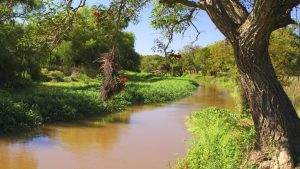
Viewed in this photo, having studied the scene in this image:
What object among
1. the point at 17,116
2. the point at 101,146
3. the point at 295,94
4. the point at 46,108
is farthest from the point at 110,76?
the point at 295,94

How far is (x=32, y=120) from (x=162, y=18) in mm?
8998

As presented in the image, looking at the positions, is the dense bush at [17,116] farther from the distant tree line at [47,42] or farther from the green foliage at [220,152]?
the green foliage at [220,152]

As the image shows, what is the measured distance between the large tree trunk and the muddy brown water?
4.08 m

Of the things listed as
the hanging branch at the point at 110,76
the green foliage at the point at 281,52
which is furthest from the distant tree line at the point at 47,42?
the green foliage at the point at 281,52

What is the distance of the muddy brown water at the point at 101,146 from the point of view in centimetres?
1267

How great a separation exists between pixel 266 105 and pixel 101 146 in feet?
26.9

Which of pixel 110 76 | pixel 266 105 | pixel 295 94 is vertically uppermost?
pixel 110 76

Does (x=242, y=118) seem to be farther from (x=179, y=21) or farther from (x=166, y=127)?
(x=179, y=21)

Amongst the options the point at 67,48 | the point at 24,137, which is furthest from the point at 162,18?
the point at 67,48

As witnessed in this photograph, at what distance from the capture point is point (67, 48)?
4800 centimetres

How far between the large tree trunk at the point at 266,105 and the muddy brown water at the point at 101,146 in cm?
408

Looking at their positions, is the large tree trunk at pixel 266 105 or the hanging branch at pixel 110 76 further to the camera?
the large tree trunk at pixel 266 105

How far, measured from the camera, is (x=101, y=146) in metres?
15.5

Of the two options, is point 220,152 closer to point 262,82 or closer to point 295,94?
point 262,82
